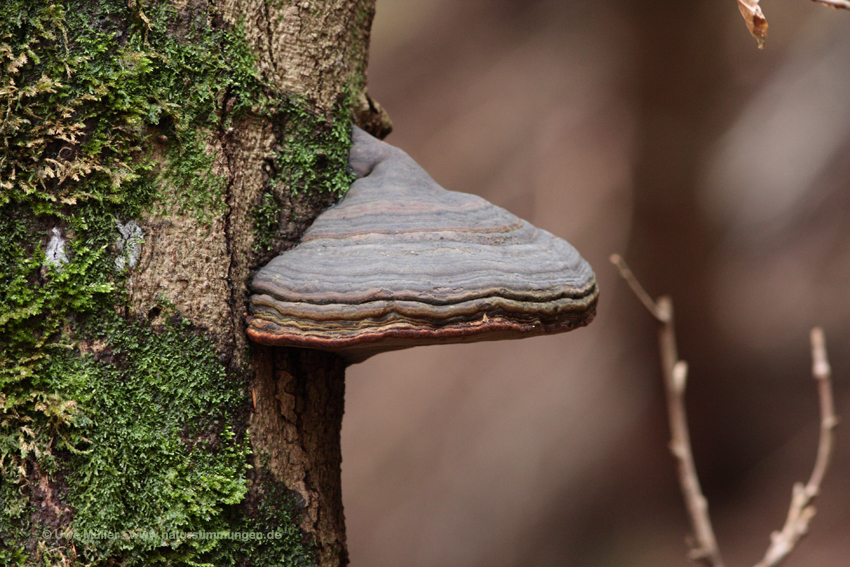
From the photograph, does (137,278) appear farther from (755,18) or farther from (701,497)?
(755,18)

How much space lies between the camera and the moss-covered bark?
134 cm

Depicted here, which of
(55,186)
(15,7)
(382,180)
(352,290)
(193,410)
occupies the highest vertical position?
(15,7)

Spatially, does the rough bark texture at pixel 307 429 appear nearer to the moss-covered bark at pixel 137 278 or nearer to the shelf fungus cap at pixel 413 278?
the moss-covered bark at pixel 137 278

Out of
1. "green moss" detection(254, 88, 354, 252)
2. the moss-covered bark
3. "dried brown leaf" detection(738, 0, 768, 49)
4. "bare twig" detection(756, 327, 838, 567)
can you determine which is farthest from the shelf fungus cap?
"dried brown leaf" detection(738, 0, 768, 49)

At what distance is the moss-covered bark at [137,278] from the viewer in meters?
1.34

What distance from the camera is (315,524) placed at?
5.40 ft

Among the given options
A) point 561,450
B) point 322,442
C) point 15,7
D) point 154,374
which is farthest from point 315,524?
point 561,450

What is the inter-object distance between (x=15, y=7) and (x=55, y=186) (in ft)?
1.28

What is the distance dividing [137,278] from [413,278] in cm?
66

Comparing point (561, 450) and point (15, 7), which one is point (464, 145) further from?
point (15, 7)

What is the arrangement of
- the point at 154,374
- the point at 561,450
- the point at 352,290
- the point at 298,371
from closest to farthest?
the point at 352,290
the point at 154,374
the point at 298,371
the point at 561,450

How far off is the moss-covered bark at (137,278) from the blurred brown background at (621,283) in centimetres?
445

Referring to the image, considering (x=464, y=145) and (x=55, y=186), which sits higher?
(x=464, y=145)

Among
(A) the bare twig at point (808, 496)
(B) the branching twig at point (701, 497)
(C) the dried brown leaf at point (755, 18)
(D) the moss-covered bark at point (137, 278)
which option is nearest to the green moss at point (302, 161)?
(D) the moss-covered bark at point (137, 278)
